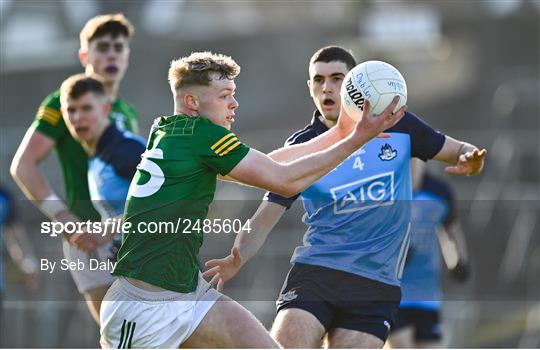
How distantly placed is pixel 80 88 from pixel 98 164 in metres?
0.67

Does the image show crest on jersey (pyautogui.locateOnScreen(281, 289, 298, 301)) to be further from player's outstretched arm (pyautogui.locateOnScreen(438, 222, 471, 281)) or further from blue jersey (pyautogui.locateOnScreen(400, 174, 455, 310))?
player's outstretched arm (pyautogui.locateOnScreen(438, 222, 471, 281))

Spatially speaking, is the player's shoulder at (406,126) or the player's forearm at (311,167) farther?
the player's shoulder at (406,126)

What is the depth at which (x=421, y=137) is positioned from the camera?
8.19 m

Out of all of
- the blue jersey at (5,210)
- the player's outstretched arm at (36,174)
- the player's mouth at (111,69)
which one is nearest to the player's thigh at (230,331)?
the player's outstretched arm at (36,174)

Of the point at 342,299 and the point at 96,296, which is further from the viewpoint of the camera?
the point at 96,296

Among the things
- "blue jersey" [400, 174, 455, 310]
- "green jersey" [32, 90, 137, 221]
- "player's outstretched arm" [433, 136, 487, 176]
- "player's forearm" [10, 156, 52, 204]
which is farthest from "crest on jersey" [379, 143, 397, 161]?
"blue jersey" [400, 174, 455, 310]

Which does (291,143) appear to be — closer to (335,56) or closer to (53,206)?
(335,56)

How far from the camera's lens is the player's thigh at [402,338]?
11.6 metres

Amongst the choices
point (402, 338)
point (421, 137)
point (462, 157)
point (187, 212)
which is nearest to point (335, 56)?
point (421, 137)

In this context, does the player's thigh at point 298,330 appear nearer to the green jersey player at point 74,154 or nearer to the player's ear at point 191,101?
the player's ear at point 191,101

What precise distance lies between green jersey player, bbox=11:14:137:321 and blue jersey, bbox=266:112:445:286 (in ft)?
6.44

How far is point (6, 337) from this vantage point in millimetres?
15102

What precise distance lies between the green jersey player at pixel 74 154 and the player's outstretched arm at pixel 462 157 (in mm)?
2777

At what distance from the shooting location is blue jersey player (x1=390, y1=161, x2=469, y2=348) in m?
11.7
